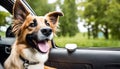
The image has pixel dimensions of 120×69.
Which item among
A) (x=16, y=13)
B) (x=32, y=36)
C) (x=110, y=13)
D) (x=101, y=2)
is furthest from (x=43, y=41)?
(x=101, y=2)

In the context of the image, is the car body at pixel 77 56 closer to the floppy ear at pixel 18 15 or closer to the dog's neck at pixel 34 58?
the floppy ear at pixel 18 15

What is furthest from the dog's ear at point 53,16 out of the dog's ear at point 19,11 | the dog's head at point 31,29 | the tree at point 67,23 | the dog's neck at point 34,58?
the tree at point 67,23

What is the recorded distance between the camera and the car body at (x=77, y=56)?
3445mm

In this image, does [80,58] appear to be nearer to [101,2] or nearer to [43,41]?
[43,41]

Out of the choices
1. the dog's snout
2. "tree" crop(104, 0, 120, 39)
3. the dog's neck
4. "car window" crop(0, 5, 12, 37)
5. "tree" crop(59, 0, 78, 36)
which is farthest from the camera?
"tree" crop(104, 0, 120, 39)

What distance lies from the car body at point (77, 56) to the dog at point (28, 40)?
324mm

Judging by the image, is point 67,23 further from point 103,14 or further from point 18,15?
point 18,15

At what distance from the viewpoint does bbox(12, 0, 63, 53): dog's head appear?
313cm

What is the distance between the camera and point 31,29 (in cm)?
320

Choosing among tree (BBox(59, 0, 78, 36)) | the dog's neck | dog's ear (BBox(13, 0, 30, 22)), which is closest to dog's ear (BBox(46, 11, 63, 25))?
dog's ear (BBox(13, 0, 30, 22))

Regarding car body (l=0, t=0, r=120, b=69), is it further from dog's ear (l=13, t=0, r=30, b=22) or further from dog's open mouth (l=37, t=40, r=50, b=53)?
dog's open mouth (l=37, t=40, r=50, b=53)

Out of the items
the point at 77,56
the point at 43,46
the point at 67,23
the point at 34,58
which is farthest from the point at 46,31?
the point at 67,23

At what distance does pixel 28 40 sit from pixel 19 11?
0.25 m

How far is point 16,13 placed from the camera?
3.26 meters
